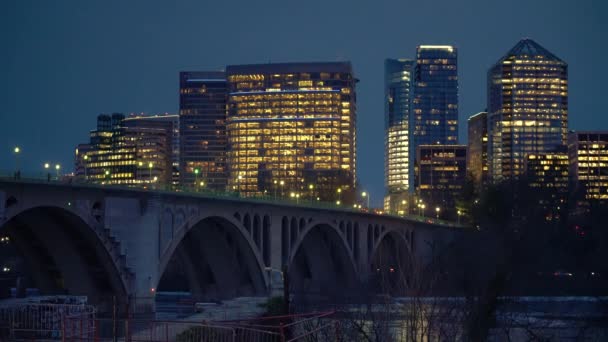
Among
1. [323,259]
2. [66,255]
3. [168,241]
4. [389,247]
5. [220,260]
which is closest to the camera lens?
[66,255]

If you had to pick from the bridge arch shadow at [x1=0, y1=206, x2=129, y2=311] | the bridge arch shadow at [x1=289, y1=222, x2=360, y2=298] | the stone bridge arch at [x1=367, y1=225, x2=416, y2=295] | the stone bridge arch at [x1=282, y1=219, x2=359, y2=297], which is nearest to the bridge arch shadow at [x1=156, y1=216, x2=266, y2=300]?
the bridge arch shadow at [x1=0, y1=206, x2=129, y2=311]

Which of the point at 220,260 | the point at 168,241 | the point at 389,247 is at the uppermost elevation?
the point at 168,241

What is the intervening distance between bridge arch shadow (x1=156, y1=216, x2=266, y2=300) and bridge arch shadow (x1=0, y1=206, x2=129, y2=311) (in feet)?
41.9

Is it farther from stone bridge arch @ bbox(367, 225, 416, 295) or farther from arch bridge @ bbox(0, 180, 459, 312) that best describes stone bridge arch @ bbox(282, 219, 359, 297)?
stone bridge arch @ bbox(367, 225, 416, 295)

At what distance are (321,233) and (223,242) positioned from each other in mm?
22650

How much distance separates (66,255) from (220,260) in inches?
805

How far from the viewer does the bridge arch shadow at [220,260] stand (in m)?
76.4

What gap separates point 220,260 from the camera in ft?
259

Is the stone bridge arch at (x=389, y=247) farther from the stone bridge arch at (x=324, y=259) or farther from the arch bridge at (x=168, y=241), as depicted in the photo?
the stone bridge arch at (x=324, y=259)

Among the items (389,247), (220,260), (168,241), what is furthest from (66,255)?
(389,247)

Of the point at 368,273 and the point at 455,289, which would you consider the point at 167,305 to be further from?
the point at 455,289

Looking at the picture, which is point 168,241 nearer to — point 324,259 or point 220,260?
point 220,260

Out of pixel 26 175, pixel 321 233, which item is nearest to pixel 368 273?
pixel 321 233

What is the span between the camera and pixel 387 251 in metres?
116
